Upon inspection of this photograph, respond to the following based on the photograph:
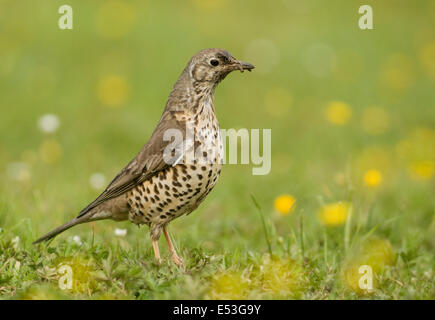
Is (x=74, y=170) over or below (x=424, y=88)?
below

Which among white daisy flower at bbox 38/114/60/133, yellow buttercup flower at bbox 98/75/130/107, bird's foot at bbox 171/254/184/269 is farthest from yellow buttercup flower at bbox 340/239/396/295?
yellow buttercup flower at bbox 98/75/130/107

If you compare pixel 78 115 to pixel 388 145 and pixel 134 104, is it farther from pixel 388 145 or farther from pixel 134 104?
pixel 388 145

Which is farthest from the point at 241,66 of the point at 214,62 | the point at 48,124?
the point at 48,124

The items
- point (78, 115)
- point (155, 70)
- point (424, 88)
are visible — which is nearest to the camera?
point (78, 115)

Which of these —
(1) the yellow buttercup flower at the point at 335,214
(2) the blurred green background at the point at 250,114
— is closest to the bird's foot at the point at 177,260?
(2) the blurred green background at the point at 250,114

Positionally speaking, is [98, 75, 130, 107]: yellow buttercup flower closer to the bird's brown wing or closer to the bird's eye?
the bird's brown wing

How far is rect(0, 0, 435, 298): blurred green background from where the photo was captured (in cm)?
610

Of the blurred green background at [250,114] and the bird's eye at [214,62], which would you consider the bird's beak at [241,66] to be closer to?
the bird's eye at [214,62]

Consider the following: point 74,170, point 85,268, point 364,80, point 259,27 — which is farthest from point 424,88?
point 85,268

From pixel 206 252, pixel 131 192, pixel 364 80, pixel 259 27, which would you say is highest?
pixel 259 27

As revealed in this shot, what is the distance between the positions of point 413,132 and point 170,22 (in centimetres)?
545

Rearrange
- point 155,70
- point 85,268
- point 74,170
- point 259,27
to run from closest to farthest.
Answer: point 85,268, point 74,170, point 155,70, point 259,27

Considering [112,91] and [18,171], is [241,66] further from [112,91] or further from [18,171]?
[112,91]

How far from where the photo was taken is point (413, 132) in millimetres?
10664
